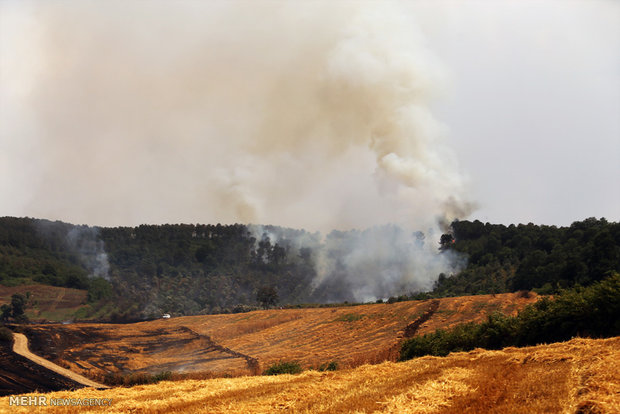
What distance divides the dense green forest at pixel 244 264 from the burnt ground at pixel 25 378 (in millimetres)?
58067

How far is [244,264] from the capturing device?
599 ft

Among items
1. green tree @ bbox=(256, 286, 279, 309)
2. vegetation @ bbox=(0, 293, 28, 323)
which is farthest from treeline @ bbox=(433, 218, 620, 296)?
vegetation @ bbox=(0, 293, 28, 323)

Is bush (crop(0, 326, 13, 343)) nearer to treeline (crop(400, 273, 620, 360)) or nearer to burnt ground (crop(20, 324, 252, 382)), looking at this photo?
burnt ground (crop(20, 324, 252, 382))

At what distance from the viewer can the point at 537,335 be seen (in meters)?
33.8

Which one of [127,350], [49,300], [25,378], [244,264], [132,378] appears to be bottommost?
[132,378]

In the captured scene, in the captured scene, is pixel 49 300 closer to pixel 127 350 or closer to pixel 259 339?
pixel 127 350

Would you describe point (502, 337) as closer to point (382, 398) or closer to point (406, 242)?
point (382, 398)

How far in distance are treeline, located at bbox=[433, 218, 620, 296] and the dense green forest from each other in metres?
0.21

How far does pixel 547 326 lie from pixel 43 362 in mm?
57462

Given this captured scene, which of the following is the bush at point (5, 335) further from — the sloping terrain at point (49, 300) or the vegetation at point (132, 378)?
the sloping terrain at point (49, 300)

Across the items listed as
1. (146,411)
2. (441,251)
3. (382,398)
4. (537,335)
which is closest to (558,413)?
(382,398)

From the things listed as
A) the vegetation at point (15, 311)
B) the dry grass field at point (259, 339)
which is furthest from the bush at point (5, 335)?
the vegetation at point (15, 311)

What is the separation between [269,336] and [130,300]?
80.9 m

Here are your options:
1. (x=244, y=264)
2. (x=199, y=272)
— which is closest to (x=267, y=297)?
(x=199, y=272)
